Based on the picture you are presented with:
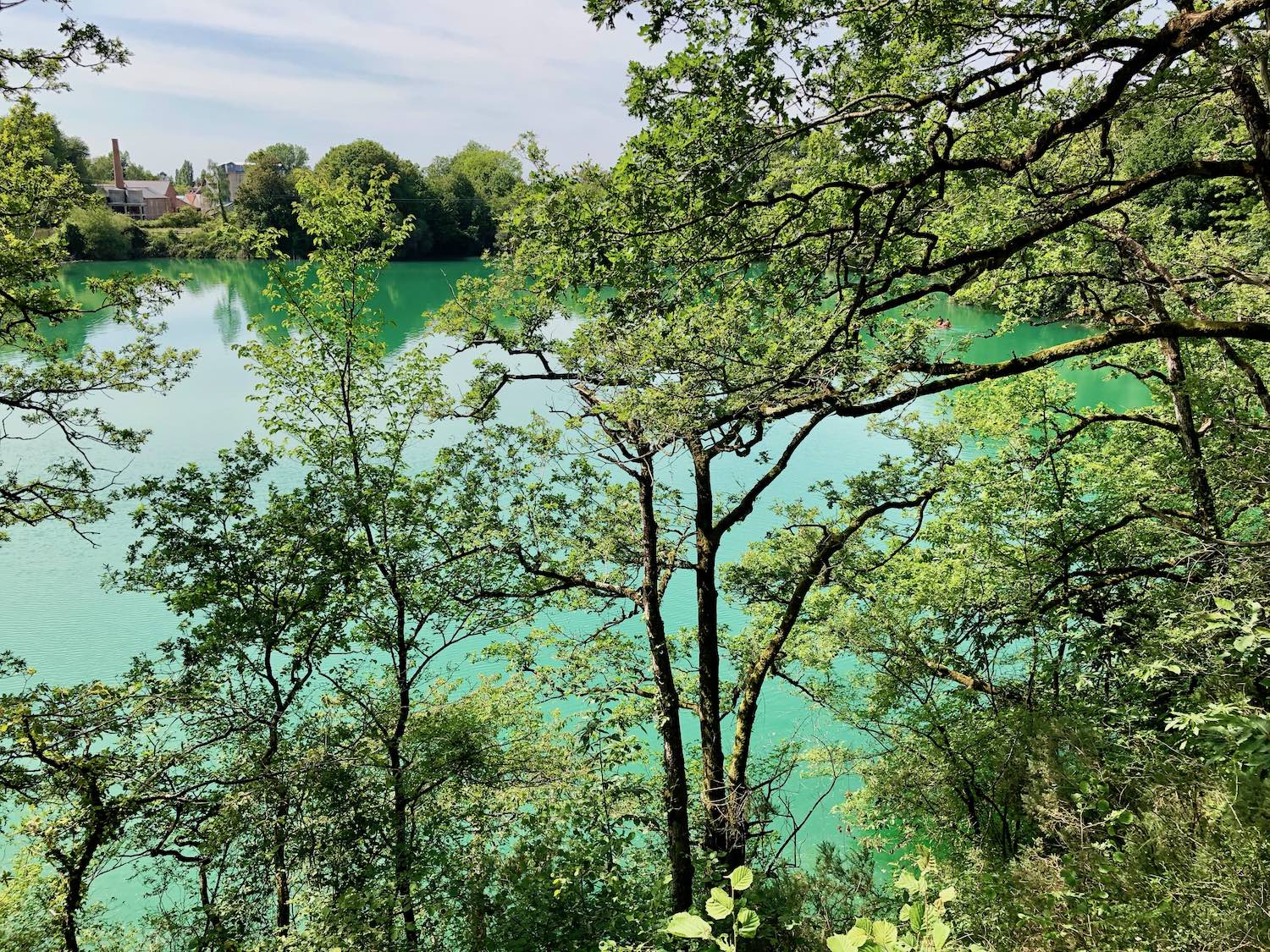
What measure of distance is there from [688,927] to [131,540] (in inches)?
622

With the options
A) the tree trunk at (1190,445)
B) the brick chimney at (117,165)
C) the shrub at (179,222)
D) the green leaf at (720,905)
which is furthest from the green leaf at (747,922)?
the brick chimney at (117,165)

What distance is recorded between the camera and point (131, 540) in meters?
13.9

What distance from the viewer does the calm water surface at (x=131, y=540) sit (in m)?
11.1

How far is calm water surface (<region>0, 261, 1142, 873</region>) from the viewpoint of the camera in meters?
11.1

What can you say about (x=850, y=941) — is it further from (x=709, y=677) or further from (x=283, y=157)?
(x=283, y=157)

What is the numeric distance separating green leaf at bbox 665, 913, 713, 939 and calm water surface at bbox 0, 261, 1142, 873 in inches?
247

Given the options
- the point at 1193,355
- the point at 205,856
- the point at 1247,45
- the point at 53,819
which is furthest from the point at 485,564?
the point at 1193,355

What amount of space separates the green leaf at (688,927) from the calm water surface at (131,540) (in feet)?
20.5

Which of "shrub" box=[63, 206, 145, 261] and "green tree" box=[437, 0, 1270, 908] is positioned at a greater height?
"shrub" box=[63, 206, 145, 261]

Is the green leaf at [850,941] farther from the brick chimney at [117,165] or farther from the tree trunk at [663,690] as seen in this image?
the brick chimney at [117,165]

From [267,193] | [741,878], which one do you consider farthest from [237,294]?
[741,878]

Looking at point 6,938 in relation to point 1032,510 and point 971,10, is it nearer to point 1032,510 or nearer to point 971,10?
point 971,10

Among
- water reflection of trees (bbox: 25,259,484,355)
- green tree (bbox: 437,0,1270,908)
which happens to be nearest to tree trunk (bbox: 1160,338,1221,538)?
green tree (bbox: 437,0,1270,908)

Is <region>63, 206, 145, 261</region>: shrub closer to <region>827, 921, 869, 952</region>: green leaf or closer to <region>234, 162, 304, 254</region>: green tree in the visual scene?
<region>234, 162, 304, 254</region>: green tree
